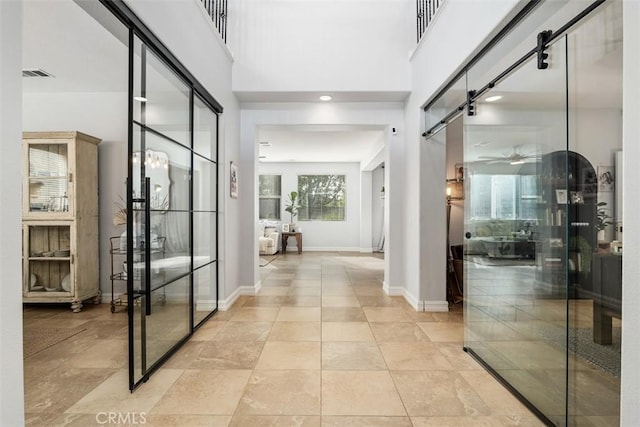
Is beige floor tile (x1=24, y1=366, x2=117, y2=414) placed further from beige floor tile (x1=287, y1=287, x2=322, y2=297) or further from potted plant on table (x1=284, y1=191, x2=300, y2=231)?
potted plant on table (x1=284, y1=191, x2=300, y2=231)

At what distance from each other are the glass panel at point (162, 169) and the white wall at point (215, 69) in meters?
0.72

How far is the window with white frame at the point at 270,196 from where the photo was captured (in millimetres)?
10195

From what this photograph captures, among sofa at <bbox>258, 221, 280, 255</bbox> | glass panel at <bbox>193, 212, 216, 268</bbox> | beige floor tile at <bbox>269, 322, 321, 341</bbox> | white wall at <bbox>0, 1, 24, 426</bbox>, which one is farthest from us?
sofa at <bbox>258, 221, 280, 255</bbox>

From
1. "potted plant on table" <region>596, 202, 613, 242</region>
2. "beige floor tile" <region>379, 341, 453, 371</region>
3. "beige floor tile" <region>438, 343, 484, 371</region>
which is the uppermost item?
"potted plant on table" <region>596, 202, 613, 242</region>

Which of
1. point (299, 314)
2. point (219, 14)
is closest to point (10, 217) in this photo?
point (299, 314)

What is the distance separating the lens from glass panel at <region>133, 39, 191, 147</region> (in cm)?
213

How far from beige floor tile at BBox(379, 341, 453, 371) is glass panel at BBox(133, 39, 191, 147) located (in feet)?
7.97

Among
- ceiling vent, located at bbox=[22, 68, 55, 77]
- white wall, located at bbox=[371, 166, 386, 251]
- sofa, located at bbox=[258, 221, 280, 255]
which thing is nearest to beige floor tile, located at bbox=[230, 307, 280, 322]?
ceiling vent, located at bbox=[22, 68, 55, 77]

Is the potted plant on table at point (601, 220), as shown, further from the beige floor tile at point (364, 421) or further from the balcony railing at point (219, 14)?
the balcony railing at point (219, 14)

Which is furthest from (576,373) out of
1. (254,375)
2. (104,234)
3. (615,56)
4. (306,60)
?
(104,234)

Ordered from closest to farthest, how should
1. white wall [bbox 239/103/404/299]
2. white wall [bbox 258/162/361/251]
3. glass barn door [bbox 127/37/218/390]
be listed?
glass barn door [bbox 127/37/218/390], white wall [bbox 239/103/404/299], white wall [bbox 258/162/361/251]

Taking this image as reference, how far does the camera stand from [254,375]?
2211 mm

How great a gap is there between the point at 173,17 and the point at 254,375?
2712 mm

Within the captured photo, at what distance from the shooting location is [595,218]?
1466 mm
